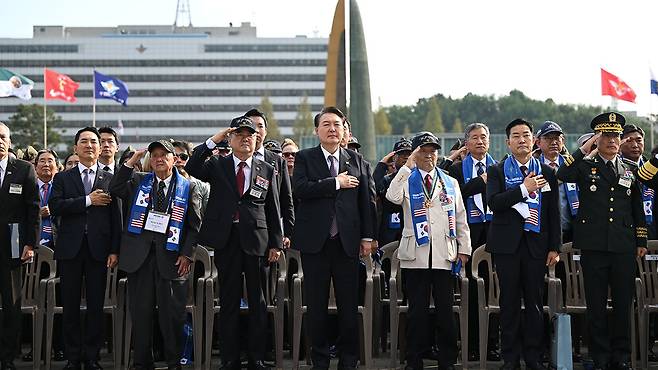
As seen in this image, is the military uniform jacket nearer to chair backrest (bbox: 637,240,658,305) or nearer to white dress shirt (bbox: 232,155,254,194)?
chair backrest (bbox: 637,240,658,305)

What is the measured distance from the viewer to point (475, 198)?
29.7ft

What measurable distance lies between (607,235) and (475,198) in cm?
151

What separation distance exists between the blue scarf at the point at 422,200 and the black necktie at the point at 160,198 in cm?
A: 214

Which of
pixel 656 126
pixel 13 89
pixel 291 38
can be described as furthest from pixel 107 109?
pixel 13 89

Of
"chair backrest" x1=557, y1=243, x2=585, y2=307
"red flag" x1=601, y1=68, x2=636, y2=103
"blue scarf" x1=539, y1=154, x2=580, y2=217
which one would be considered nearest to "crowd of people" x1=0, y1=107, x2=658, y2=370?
"chair backrest" x1=557, y1=243, x2=585, y2=307

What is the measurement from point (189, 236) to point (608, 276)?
3.67 m

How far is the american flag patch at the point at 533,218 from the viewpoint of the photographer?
7961 millimetres

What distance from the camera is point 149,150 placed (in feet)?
26.8

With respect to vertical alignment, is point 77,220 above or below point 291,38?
below

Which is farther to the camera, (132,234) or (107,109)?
(107,109)

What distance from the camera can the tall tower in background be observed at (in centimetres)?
3234

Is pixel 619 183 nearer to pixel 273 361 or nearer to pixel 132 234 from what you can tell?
pixel 273 361

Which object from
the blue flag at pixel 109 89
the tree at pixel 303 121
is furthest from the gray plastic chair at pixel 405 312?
the tree at pixel 303 121

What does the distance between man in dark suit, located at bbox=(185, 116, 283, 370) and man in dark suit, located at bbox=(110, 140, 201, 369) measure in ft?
0.72
